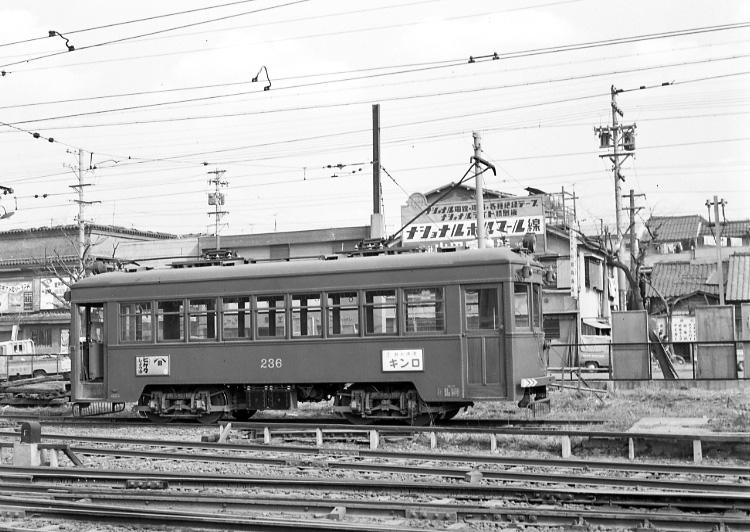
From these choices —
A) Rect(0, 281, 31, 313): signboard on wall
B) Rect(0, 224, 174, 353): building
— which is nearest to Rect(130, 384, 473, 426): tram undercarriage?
Rect(0, 224, 174, 353): building

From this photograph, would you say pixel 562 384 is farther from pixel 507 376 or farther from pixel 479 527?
pixel 479 527

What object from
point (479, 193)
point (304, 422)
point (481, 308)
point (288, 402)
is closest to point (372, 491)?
point (481, 308)

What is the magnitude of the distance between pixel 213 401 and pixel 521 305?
6357 mm

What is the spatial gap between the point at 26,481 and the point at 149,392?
6.36 meters

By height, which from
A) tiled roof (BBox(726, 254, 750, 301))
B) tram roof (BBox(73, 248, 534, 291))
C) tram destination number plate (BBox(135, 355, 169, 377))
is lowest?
tram destination number plate (BBox(135, 355, 169, 377))

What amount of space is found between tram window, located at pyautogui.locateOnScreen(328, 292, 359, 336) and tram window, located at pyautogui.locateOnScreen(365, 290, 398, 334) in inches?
10.0

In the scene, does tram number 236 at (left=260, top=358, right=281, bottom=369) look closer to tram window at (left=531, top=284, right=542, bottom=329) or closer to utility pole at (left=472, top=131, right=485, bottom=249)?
tram window at (left=531, top=284, right=542, bottom=329)

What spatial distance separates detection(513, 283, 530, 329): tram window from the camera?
51.6ft

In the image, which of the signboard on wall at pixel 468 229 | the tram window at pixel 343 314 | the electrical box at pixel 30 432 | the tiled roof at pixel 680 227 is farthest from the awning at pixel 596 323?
the tiled roof at pixel 680 227

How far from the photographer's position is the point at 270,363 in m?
17.0

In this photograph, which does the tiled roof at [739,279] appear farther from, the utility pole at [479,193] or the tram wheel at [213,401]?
the tram wheel at [213,401]

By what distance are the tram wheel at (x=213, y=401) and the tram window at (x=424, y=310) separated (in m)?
4.20

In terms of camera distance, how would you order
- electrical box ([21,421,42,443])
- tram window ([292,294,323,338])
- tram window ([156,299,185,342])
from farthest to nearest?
tram window ([156,299,185,342]) → tram window ([292,294,323,338]) → electrical box ([21,421,42,443])

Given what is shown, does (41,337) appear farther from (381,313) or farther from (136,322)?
(381,313)
